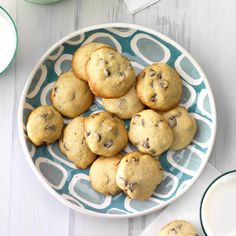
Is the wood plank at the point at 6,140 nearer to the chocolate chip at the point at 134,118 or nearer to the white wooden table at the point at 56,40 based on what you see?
the white wooden table at the point at 56,40

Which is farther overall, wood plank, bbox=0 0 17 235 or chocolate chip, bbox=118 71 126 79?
wood plank, bbox=0 0 17 235

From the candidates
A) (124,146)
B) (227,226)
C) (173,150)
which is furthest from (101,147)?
(227,226)

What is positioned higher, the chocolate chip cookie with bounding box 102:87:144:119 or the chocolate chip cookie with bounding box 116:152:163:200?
the chocolate chip cookie with bounding box 102:87:144:119

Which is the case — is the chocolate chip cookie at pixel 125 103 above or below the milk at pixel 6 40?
below

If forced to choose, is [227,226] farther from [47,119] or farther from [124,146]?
[47,119]

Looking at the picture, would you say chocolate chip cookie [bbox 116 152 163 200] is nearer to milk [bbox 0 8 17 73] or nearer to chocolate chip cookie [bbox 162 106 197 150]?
chocolate chip cookie [bbox 162 106 197 150]

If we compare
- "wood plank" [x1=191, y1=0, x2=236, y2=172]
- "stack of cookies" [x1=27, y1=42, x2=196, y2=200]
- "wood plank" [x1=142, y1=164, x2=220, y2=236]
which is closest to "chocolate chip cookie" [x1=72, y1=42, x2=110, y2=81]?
"stack of cookies" [x1=27, y1=42, x2=196, y2=200]

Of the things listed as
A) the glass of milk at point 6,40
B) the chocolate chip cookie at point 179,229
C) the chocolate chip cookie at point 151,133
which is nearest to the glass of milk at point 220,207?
the chocolate chip cookie at point 179,229

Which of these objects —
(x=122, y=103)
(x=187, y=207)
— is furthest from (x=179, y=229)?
(x=122, y=103)
